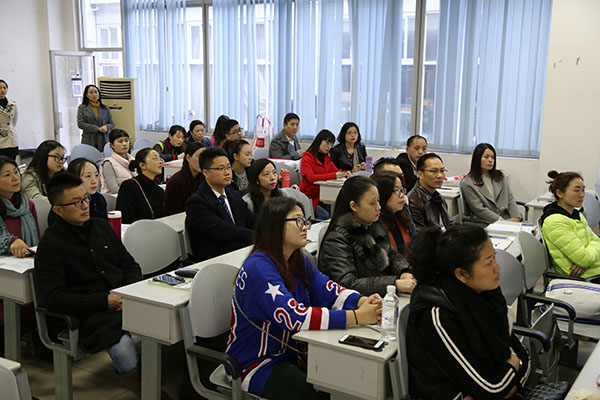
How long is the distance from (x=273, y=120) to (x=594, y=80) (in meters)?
4.14

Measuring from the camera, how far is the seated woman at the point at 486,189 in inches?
197

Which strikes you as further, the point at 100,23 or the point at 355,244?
the point at 100,23

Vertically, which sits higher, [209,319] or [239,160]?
[239,160]

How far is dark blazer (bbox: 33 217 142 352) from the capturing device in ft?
8.52

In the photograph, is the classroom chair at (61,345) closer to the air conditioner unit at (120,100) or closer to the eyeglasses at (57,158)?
the eyeglasses at (57,158)

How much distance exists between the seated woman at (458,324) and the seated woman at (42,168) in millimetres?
3138

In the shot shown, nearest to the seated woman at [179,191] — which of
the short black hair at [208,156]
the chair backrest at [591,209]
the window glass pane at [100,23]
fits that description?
the short black hair at [208,156]

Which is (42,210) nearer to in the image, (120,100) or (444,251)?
(444,251)

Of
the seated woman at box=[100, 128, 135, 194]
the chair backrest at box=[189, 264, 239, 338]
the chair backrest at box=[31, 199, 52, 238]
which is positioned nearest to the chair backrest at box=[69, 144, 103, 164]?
the seated woman at box=[100, 128, 135, 194]

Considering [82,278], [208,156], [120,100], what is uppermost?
[120,100]

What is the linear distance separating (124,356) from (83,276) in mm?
433

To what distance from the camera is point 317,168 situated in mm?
5949

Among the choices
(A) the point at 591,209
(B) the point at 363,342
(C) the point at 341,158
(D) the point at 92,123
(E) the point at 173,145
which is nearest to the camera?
(B) the point at 363,342

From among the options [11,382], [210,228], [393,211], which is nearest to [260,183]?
[210,228]
